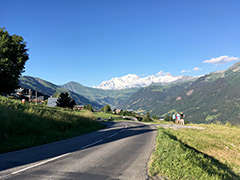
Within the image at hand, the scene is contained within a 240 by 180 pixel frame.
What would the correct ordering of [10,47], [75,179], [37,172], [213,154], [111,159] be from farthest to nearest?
[10,47], [213,154], [111,159], [37,172], [75,179]

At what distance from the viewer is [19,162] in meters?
6.68

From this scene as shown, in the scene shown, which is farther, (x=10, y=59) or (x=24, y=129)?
(x=10, y=59)

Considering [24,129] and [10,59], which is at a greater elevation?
[10,59]

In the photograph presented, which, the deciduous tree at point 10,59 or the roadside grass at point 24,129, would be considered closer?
the roadside grass at point 24,129

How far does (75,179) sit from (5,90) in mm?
34274

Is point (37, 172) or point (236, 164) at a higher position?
point (37, 172)

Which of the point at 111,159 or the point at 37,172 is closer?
the point at 37,172

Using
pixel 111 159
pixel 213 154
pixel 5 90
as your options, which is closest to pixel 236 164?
pixel 213 154

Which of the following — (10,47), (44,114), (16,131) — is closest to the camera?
(16,131)

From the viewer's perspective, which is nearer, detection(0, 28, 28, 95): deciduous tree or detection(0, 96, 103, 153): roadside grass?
detection(0, 96, 103, 153): roadside grass

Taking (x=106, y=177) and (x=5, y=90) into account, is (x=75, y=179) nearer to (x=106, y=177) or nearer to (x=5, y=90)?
(x=106, y=177)

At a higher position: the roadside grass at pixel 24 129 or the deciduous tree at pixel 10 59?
the deciduous tree at pixel 10 59

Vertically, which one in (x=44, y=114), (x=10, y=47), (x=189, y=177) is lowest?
(x=189, y=177)

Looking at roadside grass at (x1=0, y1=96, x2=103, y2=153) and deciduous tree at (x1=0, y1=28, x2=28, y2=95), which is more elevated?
deciduous tree at (x1=0, y1=28, x2=28, y2=95)
